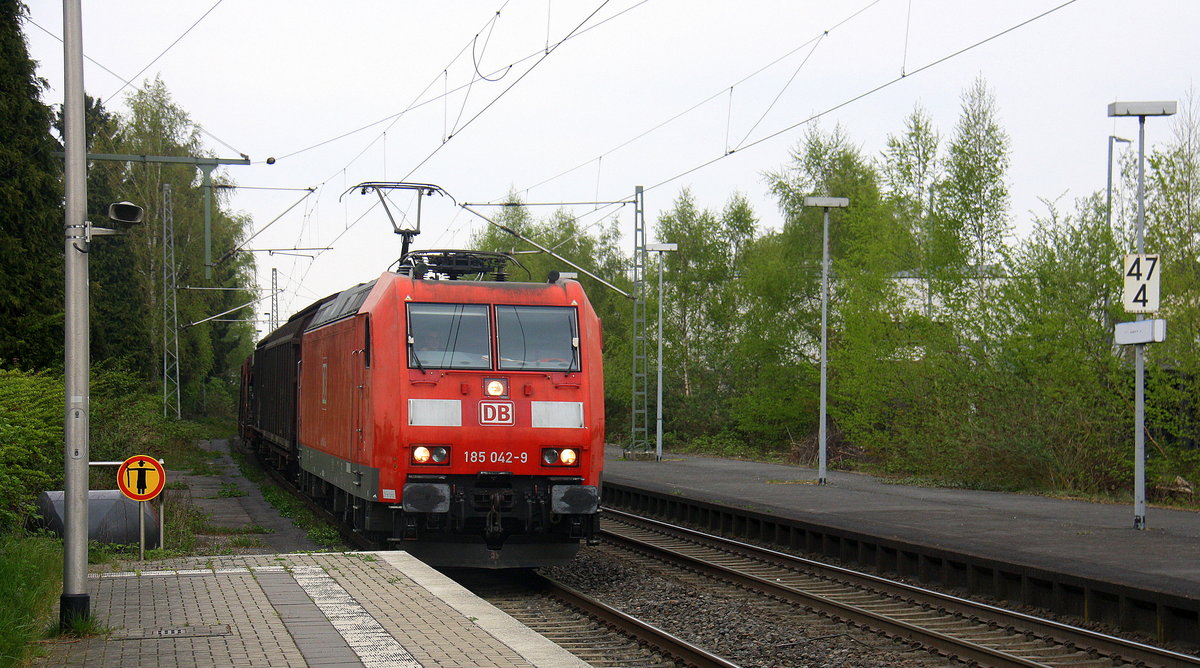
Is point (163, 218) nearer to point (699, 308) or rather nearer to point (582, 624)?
point (699, 308)

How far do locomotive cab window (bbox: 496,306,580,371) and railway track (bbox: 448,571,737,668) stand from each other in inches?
90.1

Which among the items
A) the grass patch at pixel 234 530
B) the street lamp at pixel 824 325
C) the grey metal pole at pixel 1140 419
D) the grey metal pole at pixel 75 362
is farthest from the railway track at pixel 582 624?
the street lamp at pixel 824 325

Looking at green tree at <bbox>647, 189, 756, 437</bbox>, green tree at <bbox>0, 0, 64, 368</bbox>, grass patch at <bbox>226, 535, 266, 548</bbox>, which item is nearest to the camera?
grass patch at <bbox>226, 535, 266, 548</bbox>

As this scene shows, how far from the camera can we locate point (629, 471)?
28.6m

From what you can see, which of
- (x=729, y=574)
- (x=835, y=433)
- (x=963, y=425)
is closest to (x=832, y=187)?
(x=835, y=433)

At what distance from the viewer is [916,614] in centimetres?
1121

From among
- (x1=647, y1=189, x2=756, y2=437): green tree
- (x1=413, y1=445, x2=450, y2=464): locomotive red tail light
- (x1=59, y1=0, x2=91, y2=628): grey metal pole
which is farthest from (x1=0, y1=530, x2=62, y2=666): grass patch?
(x1=647, y1=189, x2=756, y2=437): green tree

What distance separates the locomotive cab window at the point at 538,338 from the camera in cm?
1254

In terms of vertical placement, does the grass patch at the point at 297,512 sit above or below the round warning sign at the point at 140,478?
below

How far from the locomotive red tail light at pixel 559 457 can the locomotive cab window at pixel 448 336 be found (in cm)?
108

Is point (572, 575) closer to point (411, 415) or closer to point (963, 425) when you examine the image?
point (411, 415)

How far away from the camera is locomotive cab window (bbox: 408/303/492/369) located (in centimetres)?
1232

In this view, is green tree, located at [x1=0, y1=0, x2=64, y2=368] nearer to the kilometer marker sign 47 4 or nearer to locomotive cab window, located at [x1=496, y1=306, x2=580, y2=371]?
locomotive cab window, located at [x1=496, y1=306, x2=580, y2=371]

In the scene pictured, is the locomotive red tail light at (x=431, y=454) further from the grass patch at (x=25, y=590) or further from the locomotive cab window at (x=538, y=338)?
the grass patch at (x=25, y=590)
